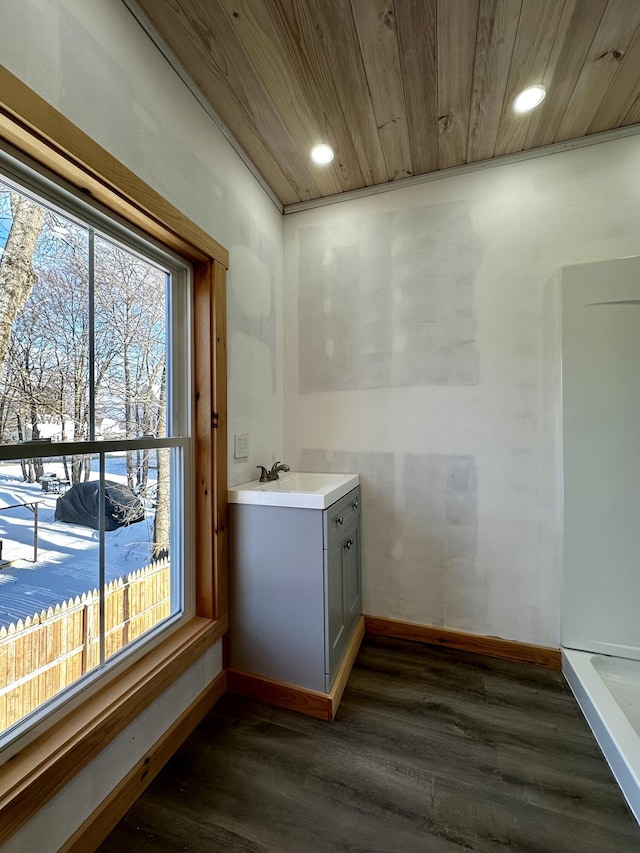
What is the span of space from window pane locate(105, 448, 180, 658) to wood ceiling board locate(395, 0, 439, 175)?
77.1 inches

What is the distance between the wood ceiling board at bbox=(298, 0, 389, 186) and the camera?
1.31 m

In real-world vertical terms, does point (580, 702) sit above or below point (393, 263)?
below

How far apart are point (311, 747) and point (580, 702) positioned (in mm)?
1262

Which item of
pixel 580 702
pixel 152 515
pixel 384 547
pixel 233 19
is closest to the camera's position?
pixel 233 19

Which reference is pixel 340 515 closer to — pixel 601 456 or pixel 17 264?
pixel 601 456

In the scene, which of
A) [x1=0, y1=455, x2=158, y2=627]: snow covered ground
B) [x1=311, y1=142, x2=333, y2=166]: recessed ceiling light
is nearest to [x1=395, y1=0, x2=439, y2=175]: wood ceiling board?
[x1=311, y1=142, x2=333, y2=166]: recessed ceiling light

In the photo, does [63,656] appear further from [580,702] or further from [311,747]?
[580,702]

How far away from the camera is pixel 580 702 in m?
1.62

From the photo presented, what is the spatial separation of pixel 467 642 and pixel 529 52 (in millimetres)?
2868

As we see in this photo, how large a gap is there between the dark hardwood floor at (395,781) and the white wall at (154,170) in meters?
0.21

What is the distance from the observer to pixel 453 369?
81.8 inches

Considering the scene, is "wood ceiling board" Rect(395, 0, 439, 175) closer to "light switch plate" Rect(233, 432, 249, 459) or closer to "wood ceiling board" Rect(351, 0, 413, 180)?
"wood ceiling board" Rect(351, 0, 413, 180)

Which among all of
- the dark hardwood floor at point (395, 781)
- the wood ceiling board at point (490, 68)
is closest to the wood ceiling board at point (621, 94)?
the wood ceiling board at point (490, 68)

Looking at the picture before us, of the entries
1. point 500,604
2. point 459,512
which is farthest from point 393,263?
point 500,604
